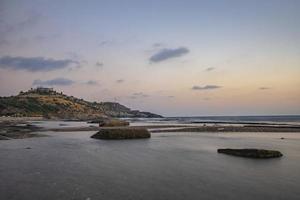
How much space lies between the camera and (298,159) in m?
27.1

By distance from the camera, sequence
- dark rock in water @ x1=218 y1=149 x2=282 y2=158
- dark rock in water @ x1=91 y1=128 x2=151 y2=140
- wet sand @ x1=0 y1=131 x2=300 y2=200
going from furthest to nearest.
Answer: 1. dark rock in water @ x1=91 y1=128 x2=151 y2=140
2. dark rock in water @ x1=218 y1=149 x2=282 y2=158
3. wet sand @ x1=0 y1=131 x2=300 y2=200

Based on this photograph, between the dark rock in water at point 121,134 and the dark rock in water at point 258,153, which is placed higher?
the dark rock in water at point 121,134

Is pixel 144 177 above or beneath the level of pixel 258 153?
beneath

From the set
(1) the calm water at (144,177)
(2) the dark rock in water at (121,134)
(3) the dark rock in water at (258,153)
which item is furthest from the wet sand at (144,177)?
(2) the dark rock in water at (121,134)

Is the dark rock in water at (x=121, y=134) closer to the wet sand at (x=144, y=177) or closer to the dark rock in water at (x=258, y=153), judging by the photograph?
the wet sand at (x=144, y=177)

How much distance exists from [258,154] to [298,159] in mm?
3052

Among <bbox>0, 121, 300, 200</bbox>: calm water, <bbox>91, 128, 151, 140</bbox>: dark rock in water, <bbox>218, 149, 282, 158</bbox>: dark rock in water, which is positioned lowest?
<bbox>0, 121, 300, 200</bbox>: calm water

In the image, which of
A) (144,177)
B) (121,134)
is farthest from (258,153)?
(121,134)

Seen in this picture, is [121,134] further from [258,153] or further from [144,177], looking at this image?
[144,177]

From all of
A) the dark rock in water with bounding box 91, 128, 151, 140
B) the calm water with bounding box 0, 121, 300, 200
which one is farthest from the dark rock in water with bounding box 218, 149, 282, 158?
the dark rock in water with bounding box 91, 128, 151, 140

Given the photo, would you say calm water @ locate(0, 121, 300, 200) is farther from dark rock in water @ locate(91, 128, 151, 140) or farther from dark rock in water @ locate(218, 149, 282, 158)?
dark rock in water @ locate(91, 128, 151, 140)

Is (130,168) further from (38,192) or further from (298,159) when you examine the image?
(298,159)

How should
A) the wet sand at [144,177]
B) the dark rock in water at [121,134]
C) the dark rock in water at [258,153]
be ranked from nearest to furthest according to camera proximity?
1. the wet sand at [144,177]
2. the dark rock in water at [258,153]
3. the dark rock in water at [121,134]

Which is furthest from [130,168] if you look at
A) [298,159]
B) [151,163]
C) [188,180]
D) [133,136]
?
[133,136]
